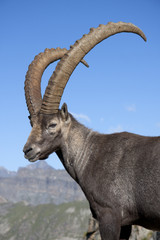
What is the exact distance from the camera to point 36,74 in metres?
14.0

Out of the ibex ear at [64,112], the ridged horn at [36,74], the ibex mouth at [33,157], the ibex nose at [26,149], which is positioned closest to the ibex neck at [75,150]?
the ibex ear at [64,112]

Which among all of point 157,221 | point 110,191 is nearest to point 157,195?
point 157,221

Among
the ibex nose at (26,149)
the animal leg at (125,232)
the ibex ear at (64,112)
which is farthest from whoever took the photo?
the ibex ear at (64,112)

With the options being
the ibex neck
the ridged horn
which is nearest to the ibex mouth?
the ibex neck

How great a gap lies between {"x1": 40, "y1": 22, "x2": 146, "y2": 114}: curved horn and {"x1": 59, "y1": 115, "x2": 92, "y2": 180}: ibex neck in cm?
123

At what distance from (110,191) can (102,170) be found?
32.0 inches

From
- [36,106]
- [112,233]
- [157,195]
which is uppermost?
[36,106]

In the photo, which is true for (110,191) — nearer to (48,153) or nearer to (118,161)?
(118,161)

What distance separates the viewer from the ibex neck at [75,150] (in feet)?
37.4

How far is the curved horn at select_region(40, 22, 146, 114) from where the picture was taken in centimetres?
1122

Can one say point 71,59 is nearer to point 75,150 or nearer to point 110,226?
point 75,150

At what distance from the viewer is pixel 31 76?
45.6ft

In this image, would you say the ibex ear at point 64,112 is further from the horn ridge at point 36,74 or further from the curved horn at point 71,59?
the horn ridge at point 36,74

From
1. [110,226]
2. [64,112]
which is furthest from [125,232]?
[64,112]
